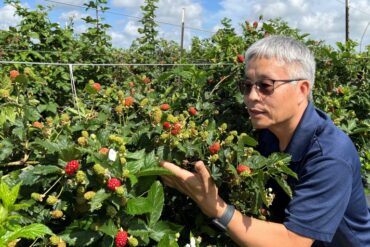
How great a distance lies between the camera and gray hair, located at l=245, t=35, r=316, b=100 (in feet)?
5.25

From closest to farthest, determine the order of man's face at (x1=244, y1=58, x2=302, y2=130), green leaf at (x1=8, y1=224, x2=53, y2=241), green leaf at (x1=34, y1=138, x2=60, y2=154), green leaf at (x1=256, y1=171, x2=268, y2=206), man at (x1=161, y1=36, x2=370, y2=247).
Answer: green leaf at (x1=8, y1=224, x2=53, y2=241), green leaf at (x1=34, y1=138, x2=60, y2=154), green leaf at (x1=256, y1=171, x2=268, y2=206), man at (x1=161, y1=36, x2=370, y2=247), man's face at (x1=244, y1=58, x2=302, y2=130)

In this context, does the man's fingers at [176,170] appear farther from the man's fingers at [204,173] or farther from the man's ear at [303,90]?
the man's ear at [303,90]

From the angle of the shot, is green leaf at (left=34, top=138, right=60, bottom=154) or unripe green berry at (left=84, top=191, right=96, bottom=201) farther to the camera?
green leaf at (left=34, top=138, right=60, bottom=154)

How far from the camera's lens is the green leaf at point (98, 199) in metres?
1.08

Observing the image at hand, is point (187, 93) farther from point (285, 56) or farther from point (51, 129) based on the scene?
point (51, 129)

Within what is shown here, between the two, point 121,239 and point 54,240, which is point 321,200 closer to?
point 121,239

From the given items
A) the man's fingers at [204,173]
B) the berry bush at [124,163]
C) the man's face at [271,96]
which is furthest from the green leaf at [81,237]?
the man's face at [271,96]

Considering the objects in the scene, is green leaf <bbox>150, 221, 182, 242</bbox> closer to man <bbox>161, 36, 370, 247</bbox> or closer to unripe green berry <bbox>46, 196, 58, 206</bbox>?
man <bbox>161, 36, 370, 247</bbox>

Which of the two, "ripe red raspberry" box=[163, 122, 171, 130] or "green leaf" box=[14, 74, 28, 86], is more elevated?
"green leaf" box=[14, 74, 28, 86]

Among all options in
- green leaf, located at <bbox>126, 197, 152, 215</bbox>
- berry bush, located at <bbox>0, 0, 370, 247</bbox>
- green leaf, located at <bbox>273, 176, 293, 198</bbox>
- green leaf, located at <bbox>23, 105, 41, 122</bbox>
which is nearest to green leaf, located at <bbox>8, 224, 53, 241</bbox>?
berry bush, located at <bbox>0, 0, 370, 247</bbox>

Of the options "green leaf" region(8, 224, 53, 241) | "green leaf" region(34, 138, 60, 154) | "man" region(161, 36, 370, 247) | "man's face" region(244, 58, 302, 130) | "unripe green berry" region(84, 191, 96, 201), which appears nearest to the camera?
"green leaf" region(8, 224, 53, 241)

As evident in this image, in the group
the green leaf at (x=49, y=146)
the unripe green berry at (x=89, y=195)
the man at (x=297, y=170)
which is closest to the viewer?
the unripe green berry at (x=89, y=195)

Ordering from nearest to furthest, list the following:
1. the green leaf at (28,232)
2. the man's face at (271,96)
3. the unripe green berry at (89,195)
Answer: the green leaf at (28,232) < the unripe green berry at (89,195) < the man's face at (271,96)

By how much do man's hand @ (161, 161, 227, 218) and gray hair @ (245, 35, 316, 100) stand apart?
1.59 feet
